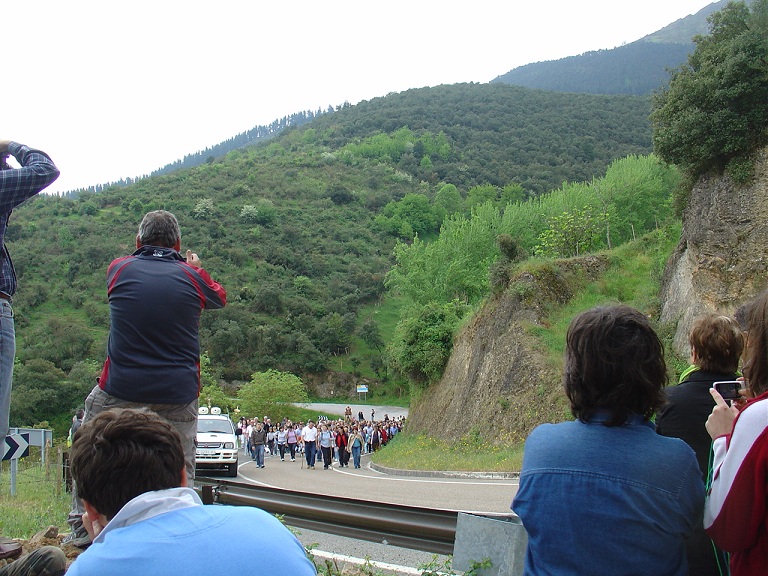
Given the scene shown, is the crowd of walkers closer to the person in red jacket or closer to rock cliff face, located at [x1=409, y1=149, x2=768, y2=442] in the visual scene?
rock cliff face, located at [x1=409, y1=149, x2=768, y2=442]

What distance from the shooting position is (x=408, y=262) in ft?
197

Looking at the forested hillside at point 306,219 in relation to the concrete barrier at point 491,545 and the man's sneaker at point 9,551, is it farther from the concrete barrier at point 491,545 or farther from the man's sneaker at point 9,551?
the concrete barrier at point 491,545

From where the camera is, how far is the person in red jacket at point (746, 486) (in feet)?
7.72

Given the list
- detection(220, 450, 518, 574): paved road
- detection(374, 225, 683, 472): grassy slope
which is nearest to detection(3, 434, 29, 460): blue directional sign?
detection(220, 450, 518, 574): paved road

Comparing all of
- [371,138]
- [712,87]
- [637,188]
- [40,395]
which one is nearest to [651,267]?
[712,87]

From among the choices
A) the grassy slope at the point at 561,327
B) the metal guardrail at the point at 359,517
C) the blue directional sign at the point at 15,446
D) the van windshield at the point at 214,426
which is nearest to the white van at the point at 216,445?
the van windshield at the point at 214,426

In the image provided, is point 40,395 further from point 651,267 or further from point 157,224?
point 157,224

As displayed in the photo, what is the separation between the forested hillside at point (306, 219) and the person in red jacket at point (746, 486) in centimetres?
4972

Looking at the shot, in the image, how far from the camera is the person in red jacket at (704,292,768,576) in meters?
2.35

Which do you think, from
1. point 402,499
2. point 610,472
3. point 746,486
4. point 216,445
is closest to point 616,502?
point 610,472

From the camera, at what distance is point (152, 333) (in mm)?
4406

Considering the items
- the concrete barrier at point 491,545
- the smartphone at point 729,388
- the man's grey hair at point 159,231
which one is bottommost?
the concrete barrier at point 491,545

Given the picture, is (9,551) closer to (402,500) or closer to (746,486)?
(746,486)

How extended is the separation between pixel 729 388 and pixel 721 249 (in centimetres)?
2566
